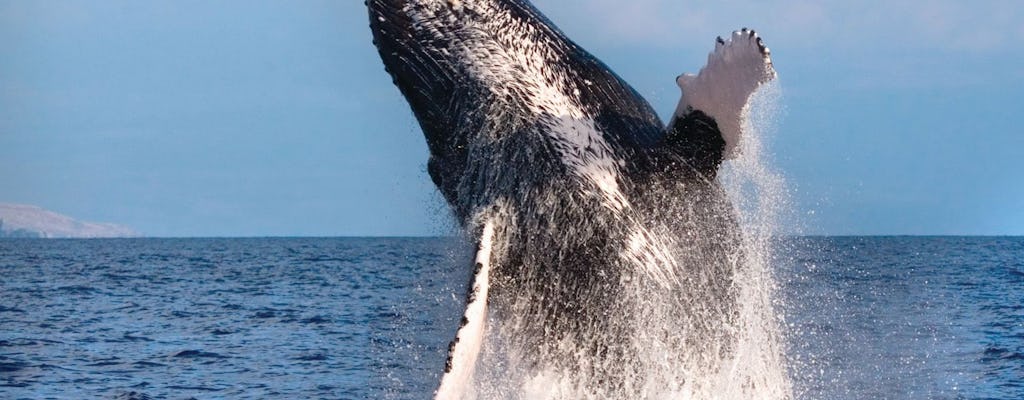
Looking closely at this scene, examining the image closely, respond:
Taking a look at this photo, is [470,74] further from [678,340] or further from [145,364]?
[145,364]

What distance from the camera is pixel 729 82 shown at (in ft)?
24.6

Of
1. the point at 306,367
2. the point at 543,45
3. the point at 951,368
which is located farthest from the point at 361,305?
the point at 543,45

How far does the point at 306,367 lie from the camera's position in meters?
18.2

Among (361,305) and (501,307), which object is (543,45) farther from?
(361,305)

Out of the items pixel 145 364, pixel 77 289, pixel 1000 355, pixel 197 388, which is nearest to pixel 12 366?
pixel 145 364

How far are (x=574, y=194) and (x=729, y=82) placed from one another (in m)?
1.17

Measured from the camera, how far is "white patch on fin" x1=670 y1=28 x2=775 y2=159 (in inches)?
287

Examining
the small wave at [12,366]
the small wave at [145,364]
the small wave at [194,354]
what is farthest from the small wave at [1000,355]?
the small wave at [12,366]

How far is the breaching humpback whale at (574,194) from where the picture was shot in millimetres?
7316

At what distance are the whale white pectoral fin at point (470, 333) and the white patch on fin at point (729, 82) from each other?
5.00 feet

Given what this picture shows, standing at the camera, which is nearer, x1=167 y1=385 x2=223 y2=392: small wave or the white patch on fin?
the white patch on fin

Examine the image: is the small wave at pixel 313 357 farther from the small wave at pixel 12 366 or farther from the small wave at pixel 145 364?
the small wave at pixel 12 366

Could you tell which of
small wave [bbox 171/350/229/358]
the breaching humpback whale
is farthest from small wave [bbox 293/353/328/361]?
the breaching humpback whale

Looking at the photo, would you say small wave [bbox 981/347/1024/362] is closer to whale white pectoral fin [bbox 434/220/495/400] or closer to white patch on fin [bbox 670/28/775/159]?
white patch on fin [bbox 670/28/775/159]
